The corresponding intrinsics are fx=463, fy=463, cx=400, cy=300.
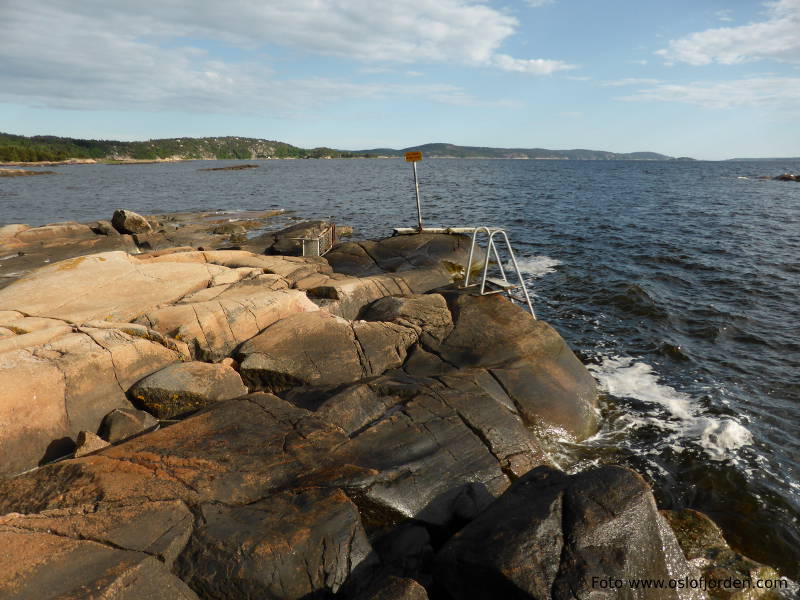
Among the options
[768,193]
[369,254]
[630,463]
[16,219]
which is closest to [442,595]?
[630,463]

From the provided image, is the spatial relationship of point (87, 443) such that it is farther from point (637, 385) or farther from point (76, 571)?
point (637, 385)

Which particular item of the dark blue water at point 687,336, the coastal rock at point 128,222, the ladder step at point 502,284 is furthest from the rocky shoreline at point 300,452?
the coastal rock at point 128,222

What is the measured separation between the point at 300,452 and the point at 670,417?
8.25 m

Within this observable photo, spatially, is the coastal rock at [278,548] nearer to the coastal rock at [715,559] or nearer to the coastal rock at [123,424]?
the coastal rock at [123,424]

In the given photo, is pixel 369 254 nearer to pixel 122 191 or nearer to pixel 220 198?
pixel 220 198

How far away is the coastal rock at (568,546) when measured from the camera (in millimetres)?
4465

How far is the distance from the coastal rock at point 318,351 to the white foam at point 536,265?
1214 cm

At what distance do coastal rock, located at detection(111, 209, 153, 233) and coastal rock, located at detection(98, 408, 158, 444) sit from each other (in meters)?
19.5

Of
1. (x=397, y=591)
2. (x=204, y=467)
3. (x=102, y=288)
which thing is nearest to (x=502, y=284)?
(x=204, y=467)

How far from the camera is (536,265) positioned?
22.2 metres

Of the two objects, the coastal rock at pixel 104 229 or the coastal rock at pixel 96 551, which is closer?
the coastal rock at pixel 96 551

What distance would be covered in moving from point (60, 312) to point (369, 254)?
10.3 meters

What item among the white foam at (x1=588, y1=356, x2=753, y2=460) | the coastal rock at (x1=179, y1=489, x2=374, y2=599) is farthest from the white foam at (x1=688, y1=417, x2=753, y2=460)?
the coastal rock at (x1=179, y1=489, x2=374, y2=599)

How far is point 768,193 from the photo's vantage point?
179 ft
